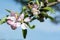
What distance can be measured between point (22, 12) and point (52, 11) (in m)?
0.20

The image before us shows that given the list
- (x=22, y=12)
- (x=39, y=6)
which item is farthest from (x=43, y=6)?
(x=22, y=12)

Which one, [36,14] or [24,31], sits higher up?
[36,14]

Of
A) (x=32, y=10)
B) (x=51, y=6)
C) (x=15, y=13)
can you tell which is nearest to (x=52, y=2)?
(x=51, y=6)

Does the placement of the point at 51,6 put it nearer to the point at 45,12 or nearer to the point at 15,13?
the point at 45,12

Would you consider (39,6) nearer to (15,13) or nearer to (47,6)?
(47,6)

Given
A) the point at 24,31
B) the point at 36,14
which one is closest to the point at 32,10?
the point at 36,14

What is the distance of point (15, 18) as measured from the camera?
1214mm

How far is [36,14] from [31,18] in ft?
0.16

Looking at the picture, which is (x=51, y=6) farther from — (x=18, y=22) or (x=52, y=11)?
(x=18, y=22)

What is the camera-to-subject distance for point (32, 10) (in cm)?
122

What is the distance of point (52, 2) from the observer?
4.20ft

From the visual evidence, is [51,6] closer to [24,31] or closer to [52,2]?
[52,2]

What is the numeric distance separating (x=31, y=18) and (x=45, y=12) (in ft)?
0.35

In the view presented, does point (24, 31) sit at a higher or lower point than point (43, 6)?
lower
